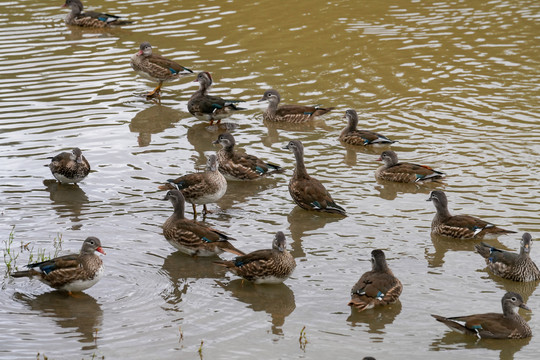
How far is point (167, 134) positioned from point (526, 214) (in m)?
7.70

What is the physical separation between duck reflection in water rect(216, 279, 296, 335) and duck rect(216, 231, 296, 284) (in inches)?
5.0

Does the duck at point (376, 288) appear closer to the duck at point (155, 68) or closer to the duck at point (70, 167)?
the duck at point (70, 167)

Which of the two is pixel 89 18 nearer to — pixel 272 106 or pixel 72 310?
pixel 272 106

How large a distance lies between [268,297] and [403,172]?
496 centimetres

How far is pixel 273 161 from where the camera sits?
17.2 m

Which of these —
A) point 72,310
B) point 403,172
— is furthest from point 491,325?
point 403,172

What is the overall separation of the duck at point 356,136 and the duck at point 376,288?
6.12m

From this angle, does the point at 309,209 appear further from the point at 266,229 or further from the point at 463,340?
the point at 463,340

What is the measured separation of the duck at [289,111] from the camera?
748 inches

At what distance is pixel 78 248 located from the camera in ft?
43.0

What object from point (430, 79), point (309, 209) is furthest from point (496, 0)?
point (309, 209)

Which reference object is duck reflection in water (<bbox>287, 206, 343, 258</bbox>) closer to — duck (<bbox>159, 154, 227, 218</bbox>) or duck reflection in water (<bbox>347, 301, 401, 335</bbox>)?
duck (<bbox>159, 154, 227, 218</bbox>)

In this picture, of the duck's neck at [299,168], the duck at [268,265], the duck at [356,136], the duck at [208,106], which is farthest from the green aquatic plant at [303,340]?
the duck at [208,106]

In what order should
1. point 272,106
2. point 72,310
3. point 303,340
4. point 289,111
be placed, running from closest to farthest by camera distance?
point 303,340, point 72,310, point 289,111, point 272,106
